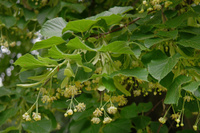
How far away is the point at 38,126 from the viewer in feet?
3.57

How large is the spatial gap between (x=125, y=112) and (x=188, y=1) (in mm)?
682

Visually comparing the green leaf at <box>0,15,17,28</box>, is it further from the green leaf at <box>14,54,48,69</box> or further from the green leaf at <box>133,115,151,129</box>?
the green leaf at <box>133,115,151,129</box>

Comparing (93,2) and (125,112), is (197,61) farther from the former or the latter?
(93,2)

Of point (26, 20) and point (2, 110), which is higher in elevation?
point (26, 20)

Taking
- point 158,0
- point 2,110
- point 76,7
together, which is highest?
point 158,0

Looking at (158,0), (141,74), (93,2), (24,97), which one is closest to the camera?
(141,74)

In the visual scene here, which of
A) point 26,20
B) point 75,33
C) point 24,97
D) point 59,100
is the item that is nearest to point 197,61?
point 75,33

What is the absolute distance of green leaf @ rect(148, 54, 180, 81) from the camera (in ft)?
2.26

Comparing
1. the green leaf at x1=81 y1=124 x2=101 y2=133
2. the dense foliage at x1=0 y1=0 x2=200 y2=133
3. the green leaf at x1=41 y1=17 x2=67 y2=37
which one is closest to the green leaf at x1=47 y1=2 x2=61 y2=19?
the dense foliage at x1=0 y1=0 x2=200 y2=133

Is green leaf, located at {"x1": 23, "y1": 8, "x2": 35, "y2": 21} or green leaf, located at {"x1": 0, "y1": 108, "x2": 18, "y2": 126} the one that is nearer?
green leaf, located at {"x1": 0, "y1": 108, "x2": 18, "y2": 126}

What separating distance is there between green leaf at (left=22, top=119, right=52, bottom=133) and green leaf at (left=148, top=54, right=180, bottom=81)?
624 mm

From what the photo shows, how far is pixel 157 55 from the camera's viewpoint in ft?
2.57

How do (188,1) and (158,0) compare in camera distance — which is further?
(188,1)

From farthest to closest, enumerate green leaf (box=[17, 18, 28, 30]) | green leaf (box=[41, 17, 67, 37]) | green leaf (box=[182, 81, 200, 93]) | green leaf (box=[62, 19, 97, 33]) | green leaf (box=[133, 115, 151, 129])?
1. green leaf (box=[17, 18, 28, 30])
2. green leaf (box=[133, 115, 151, 129])
3. green leaf (box=[41, 17, 67, 37])
4. green leaf (box=[62, 19, 97, 33])
5. green leaf (box=[182, 81, 200, 93])
